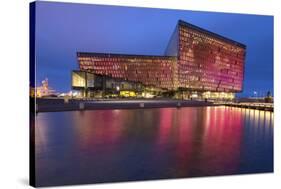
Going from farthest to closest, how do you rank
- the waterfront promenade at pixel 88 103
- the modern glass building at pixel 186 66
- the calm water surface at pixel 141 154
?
the modern glass building at pixel 186 66
the waterfront promenade at pixel 88 103
the calm water surface at pixel 141 154

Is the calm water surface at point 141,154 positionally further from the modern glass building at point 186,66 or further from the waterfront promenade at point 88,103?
the modern glass building at point 186,66

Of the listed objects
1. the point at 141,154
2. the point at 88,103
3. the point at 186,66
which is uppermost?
the point at 186,66

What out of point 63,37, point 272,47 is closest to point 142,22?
point 63,37

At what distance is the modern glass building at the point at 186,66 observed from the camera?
11219mm

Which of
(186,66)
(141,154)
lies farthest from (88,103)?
(141,154)

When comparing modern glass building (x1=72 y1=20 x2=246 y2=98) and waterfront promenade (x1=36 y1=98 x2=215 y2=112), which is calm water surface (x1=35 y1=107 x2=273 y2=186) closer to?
waterfront promenade (x1=36 y1=98 x2=215 y2=112)

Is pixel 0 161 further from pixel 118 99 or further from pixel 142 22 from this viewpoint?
pixel 142 22

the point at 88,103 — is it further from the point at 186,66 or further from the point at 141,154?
the point at 141,154

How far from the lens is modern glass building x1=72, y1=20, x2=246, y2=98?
11219 mm

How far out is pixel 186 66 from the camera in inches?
523

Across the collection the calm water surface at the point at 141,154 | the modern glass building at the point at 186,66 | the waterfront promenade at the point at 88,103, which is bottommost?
the calm water surface at the point at 141,154

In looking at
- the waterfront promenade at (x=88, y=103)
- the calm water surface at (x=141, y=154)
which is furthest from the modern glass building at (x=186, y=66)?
the calm water surface at (x=141, y=154)

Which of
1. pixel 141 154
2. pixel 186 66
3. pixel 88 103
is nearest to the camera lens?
pixel 141 154

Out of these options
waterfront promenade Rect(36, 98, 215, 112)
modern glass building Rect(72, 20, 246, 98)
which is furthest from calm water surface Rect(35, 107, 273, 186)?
modern glass building Rect(72, 20, 246, 98)
